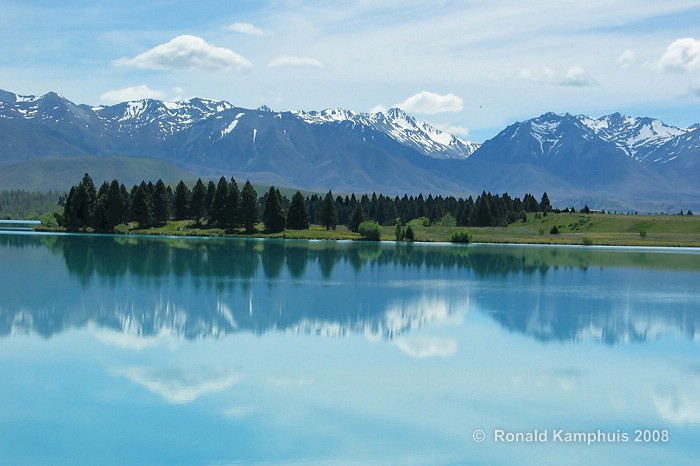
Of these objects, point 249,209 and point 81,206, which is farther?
point 249,209

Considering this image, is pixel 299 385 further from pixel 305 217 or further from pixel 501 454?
pixel 305 217

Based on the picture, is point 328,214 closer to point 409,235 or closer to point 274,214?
point 274,214

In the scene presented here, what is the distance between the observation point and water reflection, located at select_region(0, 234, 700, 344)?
43125 millimetres

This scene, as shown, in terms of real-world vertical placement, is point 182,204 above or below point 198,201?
below

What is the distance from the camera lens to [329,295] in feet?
189

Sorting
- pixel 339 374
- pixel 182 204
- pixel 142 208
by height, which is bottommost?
pixel 339 374

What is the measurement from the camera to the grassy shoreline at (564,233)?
159750mm

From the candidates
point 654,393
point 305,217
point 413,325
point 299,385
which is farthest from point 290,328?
point 305,217

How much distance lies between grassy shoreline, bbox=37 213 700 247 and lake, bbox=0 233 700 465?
94.1m

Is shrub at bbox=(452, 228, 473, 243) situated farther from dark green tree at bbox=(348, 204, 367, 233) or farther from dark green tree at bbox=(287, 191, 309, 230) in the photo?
dark green tree at bbox=(287, 191, 309, 230)

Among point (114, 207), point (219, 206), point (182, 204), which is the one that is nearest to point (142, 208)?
point (114, 207)

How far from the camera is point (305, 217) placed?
165250 millimetres

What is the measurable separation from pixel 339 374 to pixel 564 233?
6613 inches

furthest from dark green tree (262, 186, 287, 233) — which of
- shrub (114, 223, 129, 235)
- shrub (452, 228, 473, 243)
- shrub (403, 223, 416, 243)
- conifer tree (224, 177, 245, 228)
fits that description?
shrub (452, 228, 473, 243)
